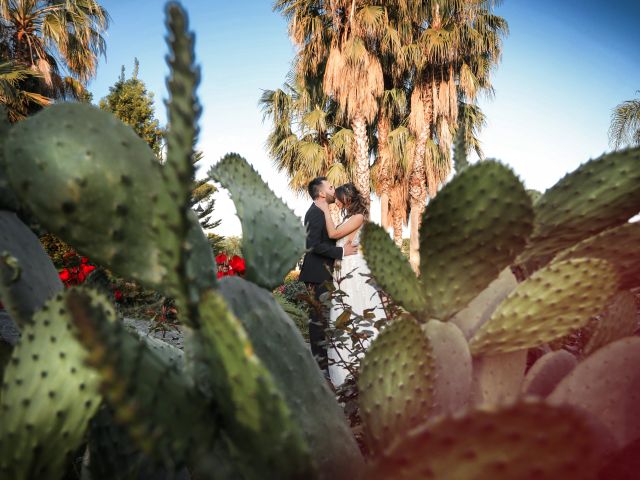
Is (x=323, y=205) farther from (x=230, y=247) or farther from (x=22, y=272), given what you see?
(x=230, y=247)

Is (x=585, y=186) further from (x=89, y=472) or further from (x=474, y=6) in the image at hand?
(x=474, y=6)

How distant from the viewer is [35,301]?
0.54 metres

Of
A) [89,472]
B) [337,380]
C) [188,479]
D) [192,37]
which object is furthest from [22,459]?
[337,380]

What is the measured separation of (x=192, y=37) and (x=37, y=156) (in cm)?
24

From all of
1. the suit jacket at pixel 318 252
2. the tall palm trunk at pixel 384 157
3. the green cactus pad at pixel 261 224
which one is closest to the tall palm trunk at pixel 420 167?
the tall palm trunk at pixel 384 157

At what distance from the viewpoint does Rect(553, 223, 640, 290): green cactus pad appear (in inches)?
19.4

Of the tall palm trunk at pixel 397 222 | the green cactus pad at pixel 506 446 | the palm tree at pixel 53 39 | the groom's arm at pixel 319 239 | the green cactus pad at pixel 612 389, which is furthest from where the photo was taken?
the tall palm trunk at pixel 397 222

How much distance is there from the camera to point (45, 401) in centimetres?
42

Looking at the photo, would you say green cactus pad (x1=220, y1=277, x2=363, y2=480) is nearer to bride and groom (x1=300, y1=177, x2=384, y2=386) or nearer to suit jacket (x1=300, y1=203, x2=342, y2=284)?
bride and groom (x1=300, y1=177, x2=384, y2=386)

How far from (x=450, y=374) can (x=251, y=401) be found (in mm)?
239

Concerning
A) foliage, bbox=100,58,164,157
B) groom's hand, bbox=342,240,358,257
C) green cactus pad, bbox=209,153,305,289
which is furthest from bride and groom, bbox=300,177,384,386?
foliage, bbox=100,58,164,157

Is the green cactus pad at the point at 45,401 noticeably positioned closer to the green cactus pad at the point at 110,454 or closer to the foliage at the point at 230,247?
the green cactus pad at the point at 110,454

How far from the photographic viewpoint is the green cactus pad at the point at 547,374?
0.51m

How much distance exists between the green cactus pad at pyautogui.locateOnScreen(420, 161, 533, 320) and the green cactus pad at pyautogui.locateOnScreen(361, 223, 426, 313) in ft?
0.07
